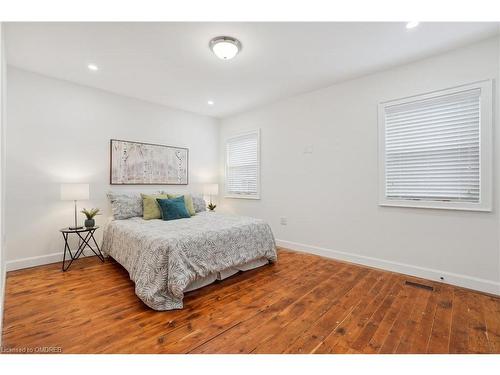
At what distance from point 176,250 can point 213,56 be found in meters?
2.15

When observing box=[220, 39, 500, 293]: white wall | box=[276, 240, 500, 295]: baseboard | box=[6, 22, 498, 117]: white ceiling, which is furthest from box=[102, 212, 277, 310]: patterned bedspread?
box=[6, 22, 498, 117]: white ceiling

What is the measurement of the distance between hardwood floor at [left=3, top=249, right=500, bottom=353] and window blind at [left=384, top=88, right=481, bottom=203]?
41.2 inches

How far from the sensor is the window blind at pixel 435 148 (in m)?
2.41

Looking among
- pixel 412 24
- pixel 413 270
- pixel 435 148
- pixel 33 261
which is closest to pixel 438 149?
pixel 435 148

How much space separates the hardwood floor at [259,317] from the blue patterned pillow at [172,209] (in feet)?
3.09

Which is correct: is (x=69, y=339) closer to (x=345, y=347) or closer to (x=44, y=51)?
(x=345, y=347)

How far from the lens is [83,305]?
208 centimetres

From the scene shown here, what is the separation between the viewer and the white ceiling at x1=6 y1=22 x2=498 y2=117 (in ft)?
6.98

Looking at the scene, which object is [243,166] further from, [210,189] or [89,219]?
[89,219]

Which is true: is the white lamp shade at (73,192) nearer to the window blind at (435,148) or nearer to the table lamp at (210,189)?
the table lamp at (210,189)

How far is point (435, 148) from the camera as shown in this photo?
260cm

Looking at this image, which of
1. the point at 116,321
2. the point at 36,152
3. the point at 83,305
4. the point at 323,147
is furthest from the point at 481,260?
the point at 36,152

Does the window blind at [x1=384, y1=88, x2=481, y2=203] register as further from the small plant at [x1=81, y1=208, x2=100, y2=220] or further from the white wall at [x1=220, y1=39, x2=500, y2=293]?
the small plant at [x1=81, y1=208, x2=100, y2=220]
